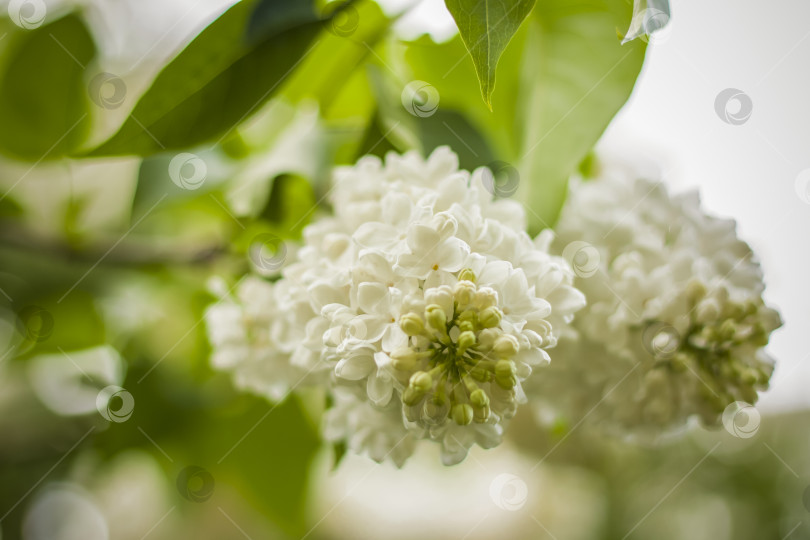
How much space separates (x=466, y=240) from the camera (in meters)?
0.44

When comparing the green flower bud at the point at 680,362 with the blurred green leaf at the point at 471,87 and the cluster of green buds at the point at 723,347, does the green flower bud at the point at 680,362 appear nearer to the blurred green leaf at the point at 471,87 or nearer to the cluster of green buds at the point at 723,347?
the cluster of green buds at the point at 723,347

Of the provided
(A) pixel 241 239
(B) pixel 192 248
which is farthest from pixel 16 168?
(A) pixel 241 239

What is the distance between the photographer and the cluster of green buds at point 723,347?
53 cm

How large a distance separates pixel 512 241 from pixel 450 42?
36 cm

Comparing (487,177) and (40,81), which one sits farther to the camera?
(40,81)

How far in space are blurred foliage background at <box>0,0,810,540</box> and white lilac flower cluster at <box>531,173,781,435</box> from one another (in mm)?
86

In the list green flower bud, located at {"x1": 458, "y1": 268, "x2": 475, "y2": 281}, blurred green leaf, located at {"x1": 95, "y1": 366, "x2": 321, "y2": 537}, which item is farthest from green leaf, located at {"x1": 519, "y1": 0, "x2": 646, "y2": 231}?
blurred green leaf, located at {"x1": 95, "y1": 366, "x2": 321, "y2": 537}

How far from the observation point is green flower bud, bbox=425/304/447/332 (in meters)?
0.39

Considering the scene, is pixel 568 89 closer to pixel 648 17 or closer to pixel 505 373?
pixel 648 17

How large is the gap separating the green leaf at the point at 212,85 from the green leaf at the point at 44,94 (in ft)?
1.07

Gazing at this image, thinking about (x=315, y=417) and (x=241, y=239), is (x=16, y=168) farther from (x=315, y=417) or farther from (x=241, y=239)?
(x=315, y=417)

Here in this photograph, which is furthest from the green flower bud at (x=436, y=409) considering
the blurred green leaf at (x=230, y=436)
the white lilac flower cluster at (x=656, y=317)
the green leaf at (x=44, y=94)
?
the green leaf at (x=44, y=94)

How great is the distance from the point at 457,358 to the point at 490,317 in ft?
0.14

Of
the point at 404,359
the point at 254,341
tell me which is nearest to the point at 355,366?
the point at 404,359
